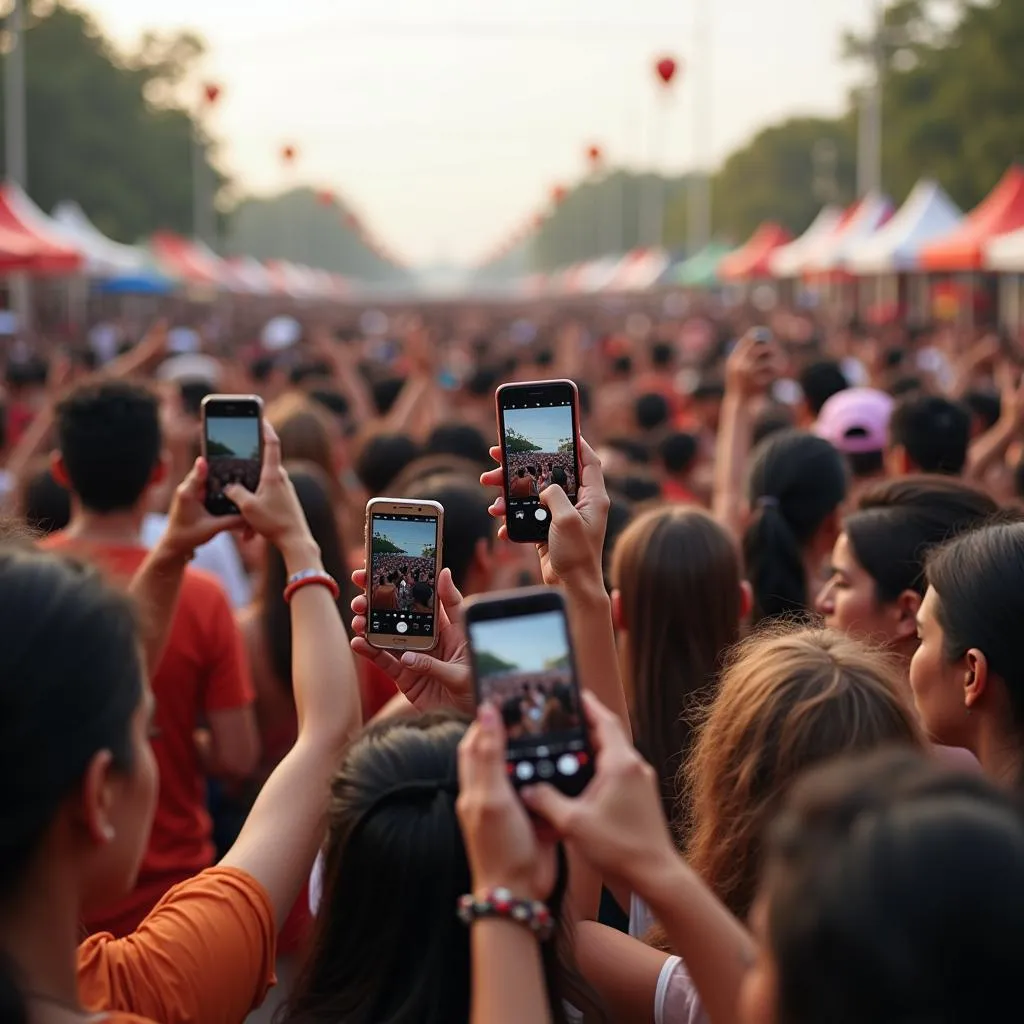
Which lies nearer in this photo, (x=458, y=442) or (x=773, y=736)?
(x=773, y=736)

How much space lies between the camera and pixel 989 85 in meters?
43.4

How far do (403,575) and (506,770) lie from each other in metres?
1.20

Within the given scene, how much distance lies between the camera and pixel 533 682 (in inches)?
69.2

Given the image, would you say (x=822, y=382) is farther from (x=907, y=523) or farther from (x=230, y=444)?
(x=230, y=444)

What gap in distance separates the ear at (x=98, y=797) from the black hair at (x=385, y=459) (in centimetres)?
464

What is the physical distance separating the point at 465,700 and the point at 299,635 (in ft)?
1.07

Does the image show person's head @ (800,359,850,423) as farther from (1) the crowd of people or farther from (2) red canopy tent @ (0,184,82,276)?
(2) red canopy tent @ (0,184,82,276)

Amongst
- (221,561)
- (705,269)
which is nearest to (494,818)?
(221,561)

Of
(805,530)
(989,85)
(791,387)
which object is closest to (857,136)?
(989,85)

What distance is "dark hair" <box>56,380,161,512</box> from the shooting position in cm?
430

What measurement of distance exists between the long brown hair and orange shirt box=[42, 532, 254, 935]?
1075 mm

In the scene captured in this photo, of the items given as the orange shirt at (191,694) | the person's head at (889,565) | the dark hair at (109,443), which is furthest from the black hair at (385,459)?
the person's head at (889,565)

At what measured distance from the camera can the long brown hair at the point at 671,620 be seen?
12.1ft

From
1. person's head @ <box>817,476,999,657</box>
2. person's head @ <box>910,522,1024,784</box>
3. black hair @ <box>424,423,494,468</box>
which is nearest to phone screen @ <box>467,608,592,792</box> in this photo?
person's head @ <box>910,522,1024,784</box>
